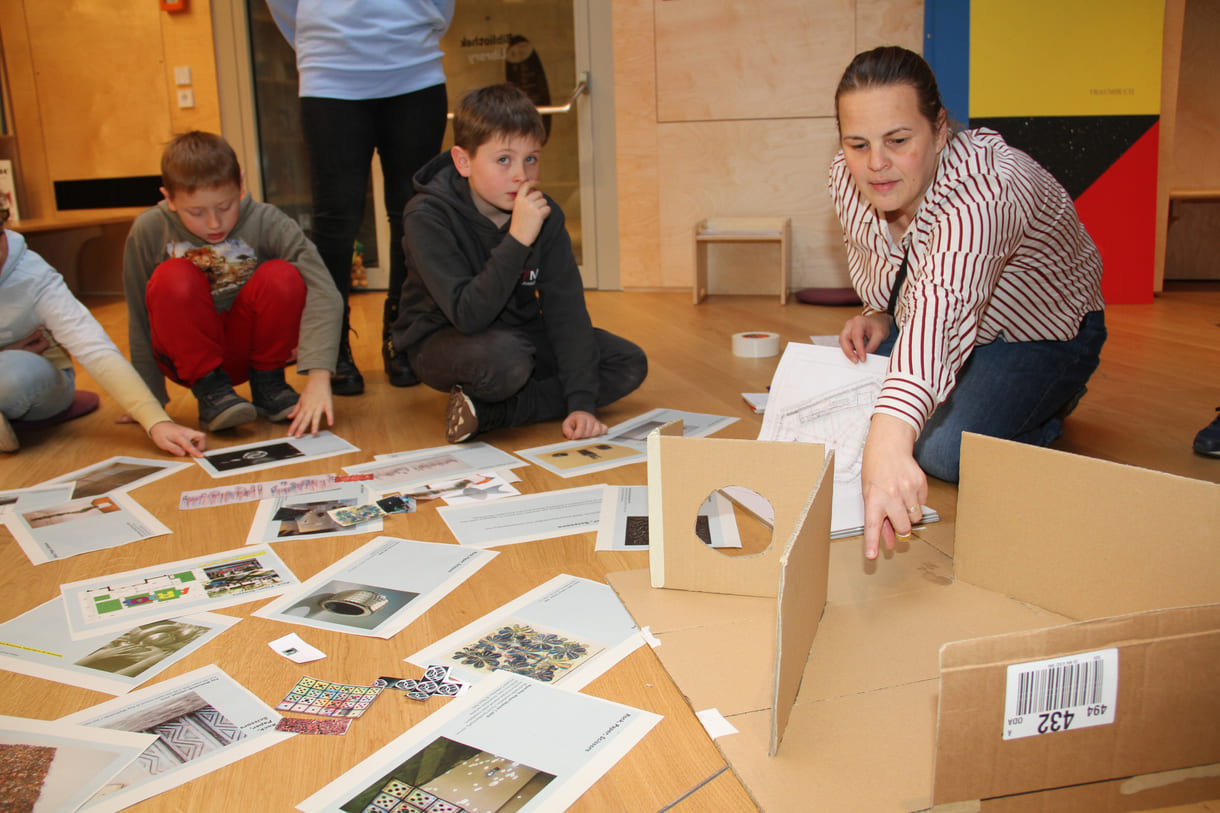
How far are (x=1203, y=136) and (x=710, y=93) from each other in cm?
208

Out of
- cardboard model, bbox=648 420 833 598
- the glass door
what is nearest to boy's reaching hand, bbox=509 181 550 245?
cardboard model, bbox=648 420 833 598

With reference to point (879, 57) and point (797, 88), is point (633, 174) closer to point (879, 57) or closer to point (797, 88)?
point (797, 88)

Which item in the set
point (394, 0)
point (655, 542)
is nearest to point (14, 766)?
point (655, 542)

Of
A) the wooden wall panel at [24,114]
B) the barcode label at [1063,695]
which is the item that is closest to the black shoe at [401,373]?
the barcode label at [1063,695]

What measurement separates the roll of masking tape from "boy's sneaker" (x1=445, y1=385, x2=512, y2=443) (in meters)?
0.90

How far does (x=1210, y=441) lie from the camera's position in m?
1.62

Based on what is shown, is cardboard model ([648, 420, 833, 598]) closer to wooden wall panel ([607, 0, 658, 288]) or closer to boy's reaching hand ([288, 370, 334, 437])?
boy's reaching hand ([288, 370, 334, 437])

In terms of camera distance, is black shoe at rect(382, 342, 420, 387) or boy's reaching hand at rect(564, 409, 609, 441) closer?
boy's reaching hand at rect(564, 409, 609, 441)

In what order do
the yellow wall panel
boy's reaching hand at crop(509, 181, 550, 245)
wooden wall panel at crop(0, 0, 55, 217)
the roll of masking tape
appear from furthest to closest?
wooden wall panel at crop(0, 0, 55, 217)
the yellow wall panel
the roll of masking tape
boy's reaching hand at crop(509, 181, 550, 245)

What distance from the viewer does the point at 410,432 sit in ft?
6.42

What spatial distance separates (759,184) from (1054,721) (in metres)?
3.19

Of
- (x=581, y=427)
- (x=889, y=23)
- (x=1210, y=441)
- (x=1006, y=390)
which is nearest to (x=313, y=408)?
(x=581, y=427)

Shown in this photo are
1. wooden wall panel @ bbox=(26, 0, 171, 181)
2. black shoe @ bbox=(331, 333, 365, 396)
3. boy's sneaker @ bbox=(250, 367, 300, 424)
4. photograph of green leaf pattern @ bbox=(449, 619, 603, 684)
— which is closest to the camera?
photograph of green leaf pattern @ bbox=(449, 619, 603, 684)

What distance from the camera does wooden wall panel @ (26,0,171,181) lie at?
4090 millimetres
